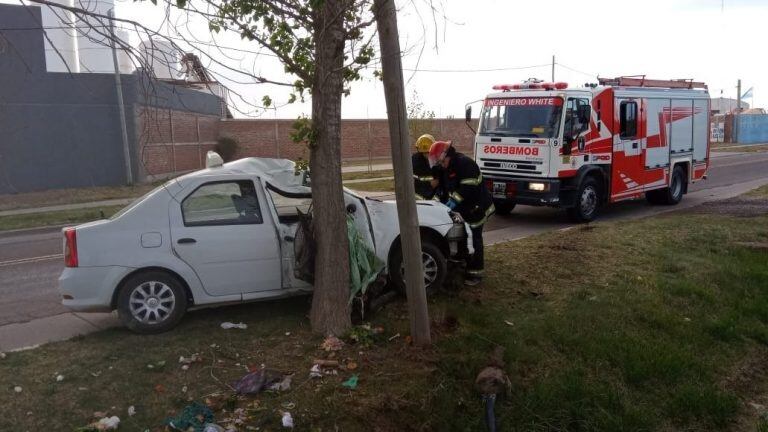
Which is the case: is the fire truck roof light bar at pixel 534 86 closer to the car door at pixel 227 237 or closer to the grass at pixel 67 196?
the car door at pixel 227 237

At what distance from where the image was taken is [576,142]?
11.4m

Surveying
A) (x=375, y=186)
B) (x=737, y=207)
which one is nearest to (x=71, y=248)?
(x=737, y=207)

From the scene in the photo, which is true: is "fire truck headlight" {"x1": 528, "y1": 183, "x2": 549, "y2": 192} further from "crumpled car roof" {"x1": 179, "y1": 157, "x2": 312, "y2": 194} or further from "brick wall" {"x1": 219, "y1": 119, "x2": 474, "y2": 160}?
"brick wall" {"x1": 219, "y1": 119, "x2": 474, "y2": 160}

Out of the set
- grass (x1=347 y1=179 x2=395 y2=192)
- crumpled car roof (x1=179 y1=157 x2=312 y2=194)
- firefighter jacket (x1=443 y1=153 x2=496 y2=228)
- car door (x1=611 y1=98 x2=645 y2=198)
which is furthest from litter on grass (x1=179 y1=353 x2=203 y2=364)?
grass (x1=347 y1=179 x2=395 y2=192)

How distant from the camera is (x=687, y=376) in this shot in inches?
190

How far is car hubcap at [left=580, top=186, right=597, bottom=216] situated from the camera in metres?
11.8

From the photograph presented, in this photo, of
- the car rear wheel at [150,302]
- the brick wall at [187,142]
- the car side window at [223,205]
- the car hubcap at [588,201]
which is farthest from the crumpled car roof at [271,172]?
the brick wall at [187,142]

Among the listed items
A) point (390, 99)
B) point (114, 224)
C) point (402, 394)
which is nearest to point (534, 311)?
point (402, 394)

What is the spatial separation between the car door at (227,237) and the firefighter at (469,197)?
2187 millimetres

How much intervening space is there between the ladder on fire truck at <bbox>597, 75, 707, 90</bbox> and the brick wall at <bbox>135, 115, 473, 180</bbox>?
41.1ft

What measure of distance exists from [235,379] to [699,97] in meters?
13.8

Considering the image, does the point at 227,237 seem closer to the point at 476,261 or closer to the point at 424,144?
the point at 476,261

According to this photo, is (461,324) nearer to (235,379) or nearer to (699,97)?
(235,379)

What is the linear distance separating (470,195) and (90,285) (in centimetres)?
386
